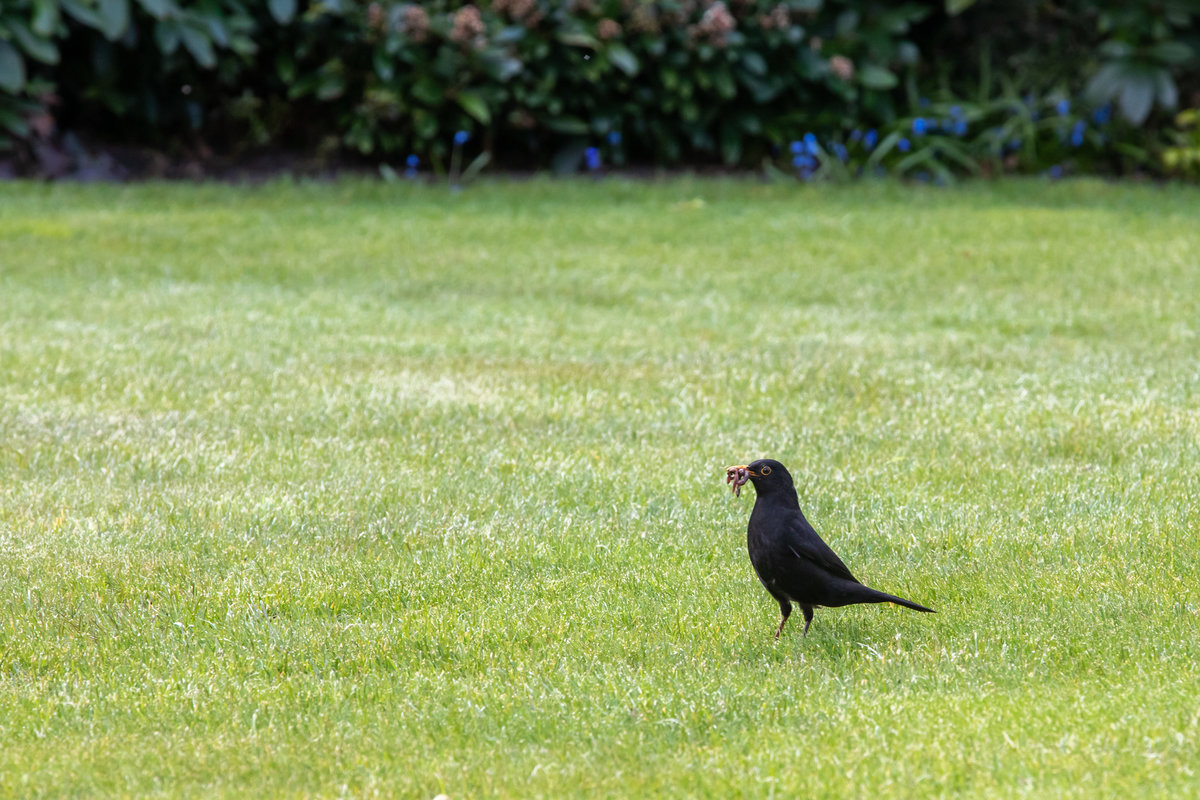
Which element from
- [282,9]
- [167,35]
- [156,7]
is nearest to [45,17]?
[156,7]

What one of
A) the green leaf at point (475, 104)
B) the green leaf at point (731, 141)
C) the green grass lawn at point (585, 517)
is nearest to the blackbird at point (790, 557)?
the green grass lawn at point (585, 517)

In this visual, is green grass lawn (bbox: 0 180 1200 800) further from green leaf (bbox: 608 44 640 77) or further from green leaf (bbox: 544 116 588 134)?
green leaf (bbox: 544 116 588 134)

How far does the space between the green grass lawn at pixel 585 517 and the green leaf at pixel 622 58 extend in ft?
9.00

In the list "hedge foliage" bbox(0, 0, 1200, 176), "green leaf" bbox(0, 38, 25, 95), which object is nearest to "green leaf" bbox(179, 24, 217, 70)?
"hedge foliage" bbox(0, 0, 1200, 176)

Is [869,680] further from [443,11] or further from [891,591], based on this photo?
[443,11]

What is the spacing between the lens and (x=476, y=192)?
1200 cm

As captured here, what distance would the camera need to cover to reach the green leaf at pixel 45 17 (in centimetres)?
1091

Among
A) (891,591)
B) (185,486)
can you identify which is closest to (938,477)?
(891,591)

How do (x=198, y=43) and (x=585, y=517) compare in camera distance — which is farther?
(x=198, y=43)

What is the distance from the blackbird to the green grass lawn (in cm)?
18

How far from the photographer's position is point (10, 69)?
36.6ft

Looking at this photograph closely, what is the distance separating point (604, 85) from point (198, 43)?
3.42 metres

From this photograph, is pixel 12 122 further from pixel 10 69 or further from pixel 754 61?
pixel 754 61

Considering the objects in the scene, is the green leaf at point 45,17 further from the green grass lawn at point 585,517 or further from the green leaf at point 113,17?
the green grass lawn at point 585,517
